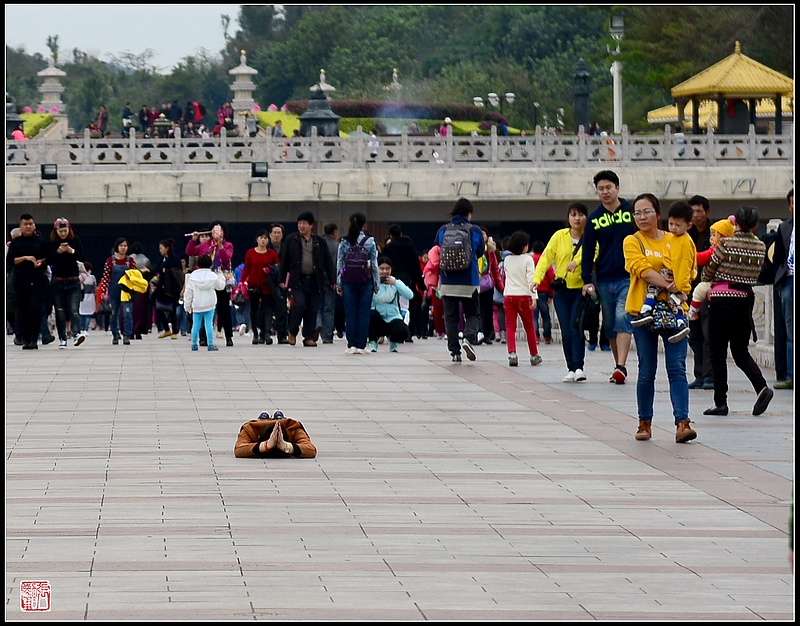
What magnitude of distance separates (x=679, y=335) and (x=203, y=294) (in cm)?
A: 1087

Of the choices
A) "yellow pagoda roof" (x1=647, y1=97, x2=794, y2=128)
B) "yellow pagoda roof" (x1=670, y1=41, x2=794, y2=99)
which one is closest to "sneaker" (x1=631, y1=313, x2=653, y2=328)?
"yellow pagoda roof" (x1=670, y1=41, x2=794, y2=99)

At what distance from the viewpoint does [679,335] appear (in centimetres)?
1077

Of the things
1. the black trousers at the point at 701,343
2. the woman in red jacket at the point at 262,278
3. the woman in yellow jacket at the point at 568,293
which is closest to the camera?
the black trousers at the point at 701,343

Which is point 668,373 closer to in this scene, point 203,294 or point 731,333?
point 731,333

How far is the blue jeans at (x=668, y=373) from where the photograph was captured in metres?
10.8

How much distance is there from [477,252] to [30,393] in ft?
17.6

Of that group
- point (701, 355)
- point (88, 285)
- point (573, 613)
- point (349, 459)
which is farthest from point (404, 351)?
point (573, 613)

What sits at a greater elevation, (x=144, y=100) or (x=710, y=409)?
(x=144, y=100)

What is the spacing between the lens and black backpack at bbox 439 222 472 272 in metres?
17.3

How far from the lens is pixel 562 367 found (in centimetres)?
1750

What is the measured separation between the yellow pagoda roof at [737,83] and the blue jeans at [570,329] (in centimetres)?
3348

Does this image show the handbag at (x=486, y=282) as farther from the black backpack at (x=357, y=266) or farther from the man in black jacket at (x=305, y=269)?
the black backpack at (x=357, y=266)

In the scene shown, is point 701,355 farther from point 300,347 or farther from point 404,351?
point 300,347

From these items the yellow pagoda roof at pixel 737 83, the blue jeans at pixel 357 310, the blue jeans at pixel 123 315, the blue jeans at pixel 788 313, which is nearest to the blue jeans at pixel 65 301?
the blue jeans at pixel 123 315
